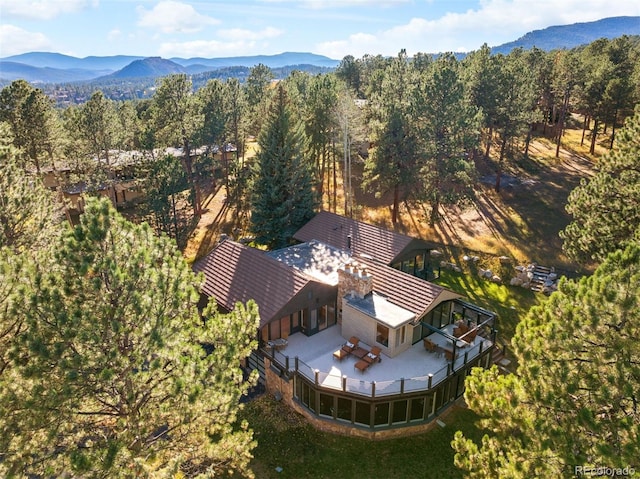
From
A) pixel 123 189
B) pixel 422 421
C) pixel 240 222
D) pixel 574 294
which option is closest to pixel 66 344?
pixel 574 294

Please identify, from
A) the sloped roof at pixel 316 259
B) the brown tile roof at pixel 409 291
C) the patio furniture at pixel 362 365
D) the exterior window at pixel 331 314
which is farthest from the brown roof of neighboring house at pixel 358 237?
the patio furniture at pixel 362 365

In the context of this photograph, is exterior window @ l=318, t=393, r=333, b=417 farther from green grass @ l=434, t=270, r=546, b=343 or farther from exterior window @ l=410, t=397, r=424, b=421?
green grass @ l=434, t=270, r=546, b=343

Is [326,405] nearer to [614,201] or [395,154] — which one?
[614,201]

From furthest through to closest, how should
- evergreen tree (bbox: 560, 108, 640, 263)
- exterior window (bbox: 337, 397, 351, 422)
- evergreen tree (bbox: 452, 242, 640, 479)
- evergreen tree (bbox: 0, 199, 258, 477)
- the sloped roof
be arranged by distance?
the sloped roof → evergreen tree (bbox: 560, 108, 640, 263) → exterior window (bbox: 337, 397, 351, 422) → evergreen tree (bbox: 0, 199, 258, 477) → evergreen tree (bbox: 452, 242, 640, 479)

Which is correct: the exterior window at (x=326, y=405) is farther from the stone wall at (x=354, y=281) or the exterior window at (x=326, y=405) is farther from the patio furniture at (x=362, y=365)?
the stone wall at (x=354, y=281)

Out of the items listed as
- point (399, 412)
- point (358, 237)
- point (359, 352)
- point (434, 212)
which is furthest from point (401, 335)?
point (434, 212)

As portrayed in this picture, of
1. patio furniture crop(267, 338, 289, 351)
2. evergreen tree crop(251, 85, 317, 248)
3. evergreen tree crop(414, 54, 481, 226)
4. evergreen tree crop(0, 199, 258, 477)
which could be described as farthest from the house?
evergreen tree crop(0, 199, 258, 477)

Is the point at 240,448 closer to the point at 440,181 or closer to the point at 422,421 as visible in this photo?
the point at 422,421
